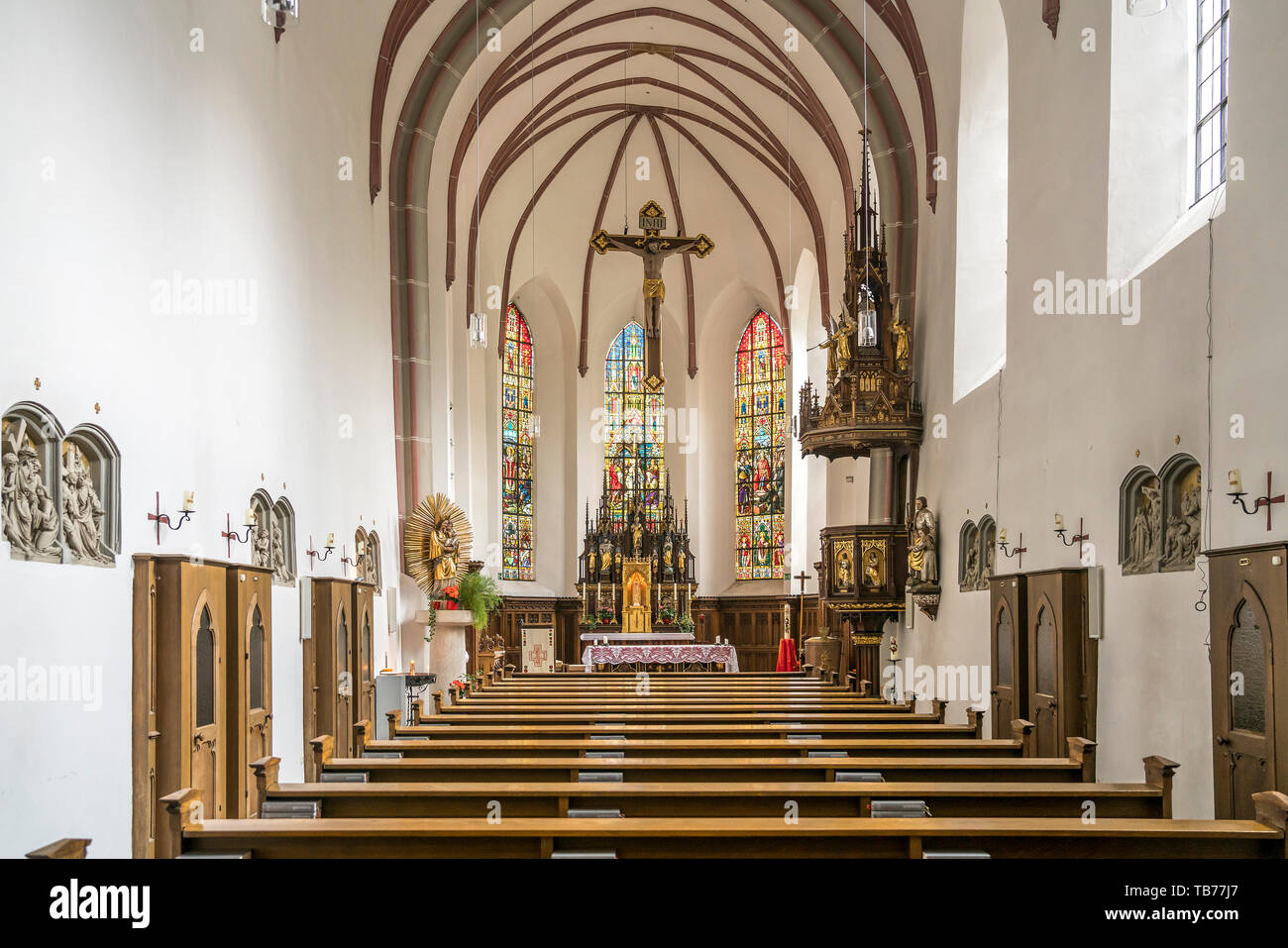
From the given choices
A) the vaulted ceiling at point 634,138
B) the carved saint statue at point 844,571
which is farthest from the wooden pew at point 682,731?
the vaulted ceiling at point 634,138

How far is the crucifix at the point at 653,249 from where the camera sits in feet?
59.6

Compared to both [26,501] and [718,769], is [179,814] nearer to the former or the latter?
[26,501]

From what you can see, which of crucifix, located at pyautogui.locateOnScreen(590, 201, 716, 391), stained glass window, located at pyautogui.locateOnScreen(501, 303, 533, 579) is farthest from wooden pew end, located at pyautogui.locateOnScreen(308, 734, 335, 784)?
stained glass window, located at pyautogui.locateOnScreen(501, 303, 533, 579)

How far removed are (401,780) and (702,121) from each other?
20.2 meters

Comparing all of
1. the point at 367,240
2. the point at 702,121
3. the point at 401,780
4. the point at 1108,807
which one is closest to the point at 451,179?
the point at 367,240

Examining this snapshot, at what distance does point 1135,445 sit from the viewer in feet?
30.1

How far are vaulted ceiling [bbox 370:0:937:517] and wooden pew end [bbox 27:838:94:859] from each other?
45.2 feet

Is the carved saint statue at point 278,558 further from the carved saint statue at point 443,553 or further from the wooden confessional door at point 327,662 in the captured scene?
the carved saint statue at point 443,553

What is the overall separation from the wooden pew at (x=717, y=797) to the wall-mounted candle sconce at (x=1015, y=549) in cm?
602

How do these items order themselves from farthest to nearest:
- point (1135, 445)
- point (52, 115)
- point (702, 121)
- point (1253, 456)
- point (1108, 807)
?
point (702, 121), point (1135, 445), point (1253, 456), point (52, 115), point (1108, 807)

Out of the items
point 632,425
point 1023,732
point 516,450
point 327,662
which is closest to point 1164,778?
point 1023,732

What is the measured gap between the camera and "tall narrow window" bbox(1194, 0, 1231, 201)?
30.3 feet

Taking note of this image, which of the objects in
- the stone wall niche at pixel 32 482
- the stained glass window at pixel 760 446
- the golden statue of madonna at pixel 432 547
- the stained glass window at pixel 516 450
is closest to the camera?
the stone wall niche at pixel 32 482

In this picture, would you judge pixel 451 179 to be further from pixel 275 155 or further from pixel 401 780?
pixel 401 780
